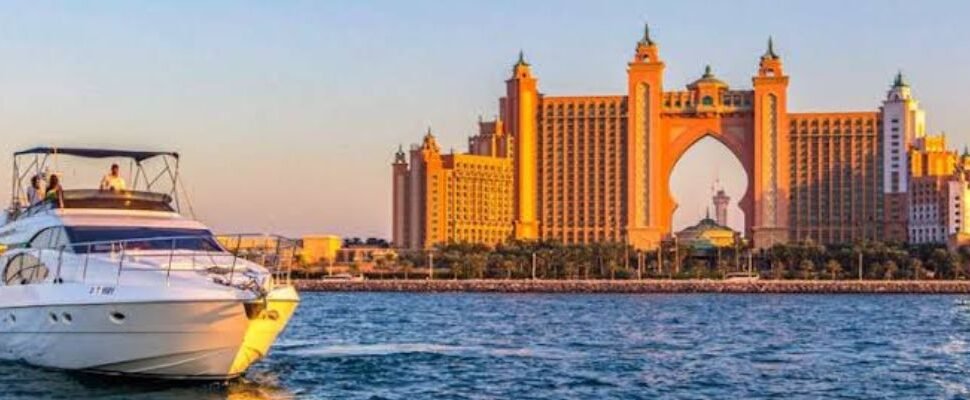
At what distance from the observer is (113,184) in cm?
3834

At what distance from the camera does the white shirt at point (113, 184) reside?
38.3 metres

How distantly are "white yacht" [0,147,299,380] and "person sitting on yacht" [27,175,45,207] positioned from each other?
1406 millimetres

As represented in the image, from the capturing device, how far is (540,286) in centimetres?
16400

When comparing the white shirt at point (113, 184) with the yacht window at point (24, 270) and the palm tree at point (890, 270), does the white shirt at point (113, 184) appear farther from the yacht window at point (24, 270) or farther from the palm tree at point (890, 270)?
the palm tree at point (890, 270)

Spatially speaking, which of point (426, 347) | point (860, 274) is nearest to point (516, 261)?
point (860, 274)

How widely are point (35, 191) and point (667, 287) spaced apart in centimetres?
12457

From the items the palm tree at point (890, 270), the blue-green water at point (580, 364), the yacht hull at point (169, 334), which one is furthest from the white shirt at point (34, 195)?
the palm tree at point (890, 270)

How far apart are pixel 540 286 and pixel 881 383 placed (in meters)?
127

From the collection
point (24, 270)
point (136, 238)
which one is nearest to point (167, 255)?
point (136, 238)

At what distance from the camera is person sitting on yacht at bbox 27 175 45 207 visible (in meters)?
39.5

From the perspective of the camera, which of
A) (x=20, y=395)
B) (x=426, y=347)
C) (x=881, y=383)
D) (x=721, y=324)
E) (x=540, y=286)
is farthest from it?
(x=540, y=286)

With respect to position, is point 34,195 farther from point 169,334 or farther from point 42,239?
point 169,334

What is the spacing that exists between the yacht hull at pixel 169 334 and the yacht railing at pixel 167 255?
0.94 meters

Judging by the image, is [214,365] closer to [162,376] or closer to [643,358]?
[162,376]
